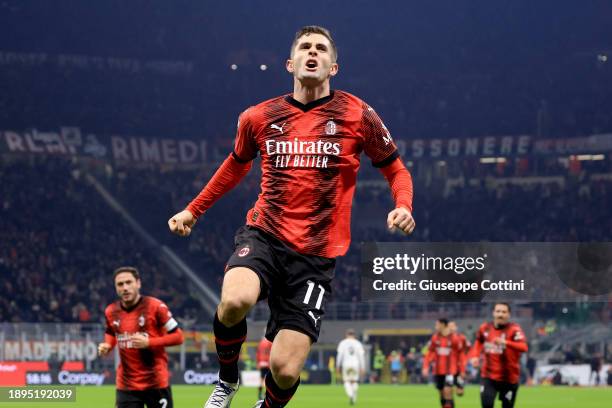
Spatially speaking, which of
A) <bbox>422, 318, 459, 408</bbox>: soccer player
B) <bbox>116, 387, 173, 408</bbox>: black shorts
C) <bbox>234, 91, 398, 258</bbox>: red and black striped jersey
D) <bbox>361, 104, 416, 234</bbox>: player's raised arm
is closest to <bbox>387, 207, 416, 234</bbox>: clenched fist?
<bbox>361, 104, 416, 234</bbox>: player's raised arm

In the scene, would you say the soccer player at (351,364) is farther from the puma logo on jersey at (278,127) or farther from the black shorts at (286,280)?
the puma logo on jersey at (278,127)

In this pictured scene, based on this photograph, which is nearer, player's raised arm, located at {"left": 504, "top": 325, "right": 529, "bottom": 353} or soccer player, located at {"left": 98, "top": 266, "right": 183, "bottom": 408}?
soccer player, located at {"left": 98, "top": 266, "right": 183, "bottom": 408}

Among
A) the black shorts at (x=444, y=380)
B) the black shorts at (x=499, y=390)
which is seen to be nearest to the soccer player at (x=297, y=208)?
the black shorts at (x=499, y=390)

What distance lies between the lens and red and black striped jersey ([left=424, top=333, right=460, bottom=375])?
2116 centimetres

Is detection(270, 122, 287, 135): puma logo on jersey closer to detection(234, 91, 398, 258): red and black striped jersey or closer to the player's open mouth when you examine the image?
detection(234, 91, 398, 258): red and black striped jersey

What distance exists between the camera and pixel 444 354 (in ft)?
70.1

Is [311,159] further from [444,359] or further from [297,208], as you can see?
[444,359]

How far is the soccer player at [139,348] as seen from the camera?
11.7 metres

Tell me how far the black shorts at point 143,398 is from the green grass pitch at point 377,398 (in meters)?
10.5

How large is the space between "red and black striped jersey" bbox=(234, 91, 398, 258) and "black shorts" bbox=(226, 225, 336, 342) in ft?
0.23

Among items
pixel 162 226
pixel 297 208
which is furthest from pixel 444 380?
→ pixel 162 226

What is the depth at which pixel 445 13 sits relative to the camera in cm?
5975

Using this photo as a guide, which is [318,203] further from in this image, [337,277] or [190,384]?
[337,277]

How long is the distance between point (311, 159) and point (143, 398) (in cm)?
579
